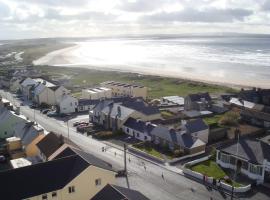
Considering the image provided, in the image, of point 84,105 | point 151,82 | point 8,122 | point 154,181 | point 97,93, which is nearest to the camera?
point 154,181

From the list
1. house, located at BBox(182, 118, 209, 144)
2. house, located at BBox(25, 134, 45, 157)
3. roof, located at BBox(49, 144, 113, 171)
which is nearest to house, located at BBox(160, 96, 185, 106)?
house, located at BBox(182, 118, 209, 144)

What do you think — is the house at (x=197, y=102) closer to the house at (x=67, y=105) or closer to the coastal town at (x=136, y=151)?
the coastal town at (x=136, y=151)

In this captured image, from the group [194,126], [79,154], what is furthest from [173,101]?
[79,154]

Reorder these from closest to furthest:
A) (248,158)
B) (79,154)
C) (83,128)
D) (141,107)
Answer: (79,154)
(248,158)
(83,128)
(141,107)

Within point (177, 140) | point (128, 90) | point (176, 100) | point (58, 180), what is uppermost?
point (58, 180)

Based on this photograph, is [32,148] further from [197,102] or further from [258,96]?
[258,96]

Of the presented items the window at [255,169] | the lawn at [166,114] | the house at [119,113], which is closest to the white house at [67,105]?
the house at [119,113]
